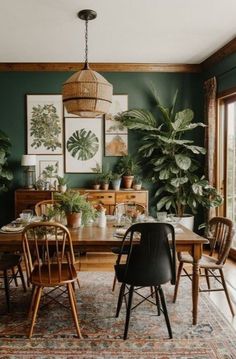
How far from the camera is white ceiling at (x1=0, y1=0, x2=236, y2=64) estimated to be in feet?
11.3

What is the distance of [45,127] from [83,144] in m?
0.71

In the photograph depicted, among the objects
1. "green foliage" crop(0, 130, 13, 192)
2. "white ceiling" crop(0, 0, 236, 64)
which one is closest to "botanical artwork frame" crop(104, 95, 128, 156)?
"white ceiling" crop(0, 0, 236, 64)

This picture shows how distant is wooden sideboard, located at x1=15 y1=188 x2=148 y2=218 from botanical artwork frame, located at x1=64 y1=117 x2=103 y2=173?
68 cm

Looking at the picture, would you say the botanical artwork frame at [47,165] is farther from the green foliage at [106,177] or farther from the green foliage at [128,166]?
the green foliage at [128,166]

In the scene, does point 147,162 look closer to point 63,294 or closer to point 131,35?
point 131,35

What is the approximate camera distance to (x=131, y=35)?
4.26 metres

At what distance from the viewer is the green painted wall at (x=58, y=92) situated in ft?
18.4

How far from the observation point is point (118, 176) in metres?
5.34

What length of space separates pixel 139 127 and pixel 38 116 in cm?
176

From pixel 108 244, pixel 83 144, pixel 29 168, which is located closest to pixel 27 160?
pixel 29 168

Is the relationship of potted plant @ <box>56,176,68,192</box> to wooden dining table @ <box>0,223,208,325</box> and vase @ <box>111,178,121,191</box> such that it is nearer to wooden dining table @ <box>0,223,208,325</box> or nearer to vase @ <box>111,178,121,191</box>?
vase @ <box>111,178,121,191</box>

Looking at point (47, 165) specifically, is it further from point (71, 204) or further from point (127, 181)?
point (71, 204)

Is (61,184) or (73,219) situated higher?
(61,184)

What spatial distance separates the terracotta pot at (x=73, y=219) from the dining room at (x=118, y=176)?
0.02 meters
